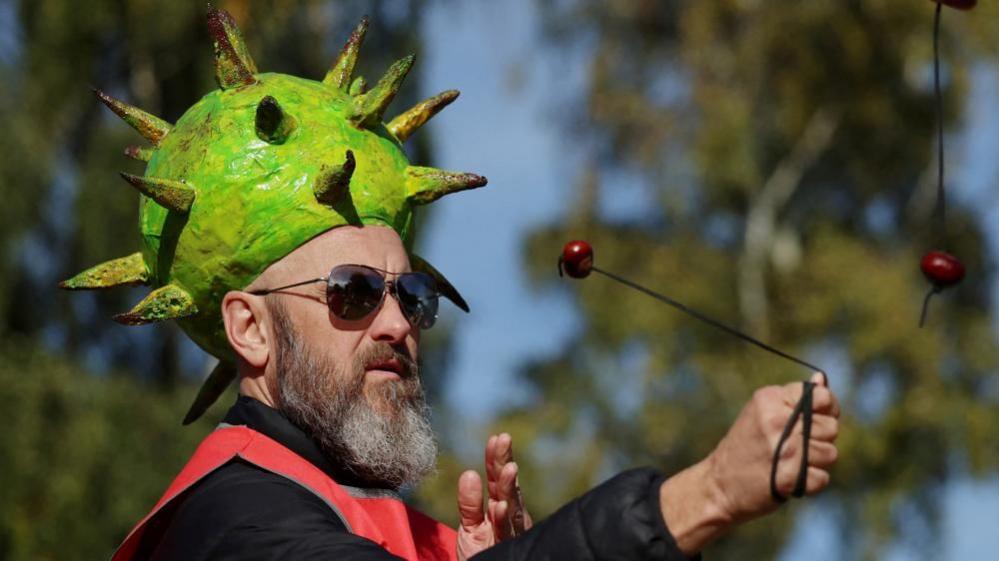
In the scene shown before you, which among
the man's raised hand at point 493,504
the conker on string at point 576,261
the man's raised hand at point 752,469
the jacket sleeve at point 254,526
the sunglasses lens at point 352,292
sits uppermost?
the conker on string at point 576,261

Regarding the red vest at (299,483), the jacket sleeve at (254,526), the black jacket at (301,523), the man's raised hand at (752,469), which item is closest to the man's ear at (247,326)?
the black jacket at (301,523)

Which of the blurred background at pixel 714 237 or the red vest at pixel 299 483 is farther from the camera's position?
the blurred background at pixel 714 237

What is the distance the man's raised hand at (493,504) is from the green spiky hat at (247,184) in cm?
65

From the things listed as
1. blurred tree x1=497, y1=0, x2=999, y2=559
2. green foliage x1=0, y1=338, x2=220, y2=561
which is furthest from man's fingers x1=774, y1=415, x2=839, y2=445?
blurred tree x1=497, y1=0, x2=999, y2=559

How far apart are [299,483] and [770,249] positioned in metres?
14.8

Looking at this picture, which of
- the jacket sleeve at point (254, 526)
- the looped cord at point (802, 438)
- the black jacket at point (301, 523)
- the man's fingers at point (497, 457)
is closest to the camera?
the looped cord at point (802, 438)

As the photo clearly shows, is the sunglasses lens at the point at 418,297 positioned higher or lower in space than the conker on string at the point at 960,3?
lower

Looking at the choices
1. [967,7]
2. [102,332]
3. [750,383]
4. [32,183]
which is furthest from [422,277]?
[750,383]

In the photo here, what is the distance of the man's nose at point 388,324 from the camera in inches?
158

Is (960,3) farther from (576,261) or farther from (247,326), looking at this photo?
(247,326)

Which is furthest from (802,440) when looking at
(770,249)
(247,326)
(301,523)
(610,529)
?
(770,249)

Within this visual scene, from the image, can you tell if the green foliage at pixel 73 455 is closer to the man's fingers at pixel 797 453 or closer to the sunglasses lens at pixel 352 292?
the sunglasses lens at pixel 352 292

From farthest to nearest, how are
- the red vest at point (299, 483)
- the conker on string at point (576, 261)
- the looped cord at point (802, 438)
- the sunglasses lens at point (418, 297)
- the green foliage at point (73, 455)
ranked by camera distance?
the green foliage at point (73, 455) → the sunglasses lens at point (418, 297) → the red vest at point (299, 483) → the conker on string at point (576, 261) → the looped cord at point (802, 438)

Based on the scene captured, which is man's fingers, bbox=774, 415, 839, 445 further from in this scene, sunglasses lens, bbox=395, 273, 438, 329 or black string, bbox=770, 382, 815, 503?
sunglasses lens, bbox=395, 273, 438, 329
